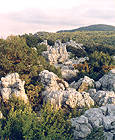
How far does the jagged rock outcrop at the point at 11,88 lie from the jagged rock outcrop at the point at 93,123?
26.8 feet

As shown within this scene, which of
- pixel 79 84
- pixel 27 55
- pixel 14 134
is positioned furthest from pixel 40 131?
pixel 27 55

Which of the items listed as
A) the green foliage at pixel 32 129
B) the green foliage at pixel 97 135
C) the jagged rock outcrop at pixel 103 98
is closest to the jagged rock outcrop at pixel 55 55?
the jagged rock outcrop at pixel 103 98

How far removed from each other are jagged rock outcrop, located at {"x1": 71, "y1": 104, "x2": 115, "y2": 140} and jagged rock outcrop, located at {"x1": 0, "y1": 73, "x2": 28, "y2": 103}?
8.18m

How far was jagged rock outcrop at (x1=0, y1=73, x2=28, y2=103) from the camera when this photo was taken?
21656mm

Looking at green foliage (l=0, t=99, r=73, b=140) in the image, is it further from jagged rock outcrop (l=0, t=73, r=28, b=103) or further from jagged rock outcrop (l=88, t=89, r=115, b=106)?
jagged rock outcrop (l=88, t=89, r=115, b=106)

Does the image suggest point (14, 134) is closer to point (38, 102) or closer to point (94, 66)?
point (38, 102)

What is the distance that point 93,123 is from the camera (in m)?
16.8

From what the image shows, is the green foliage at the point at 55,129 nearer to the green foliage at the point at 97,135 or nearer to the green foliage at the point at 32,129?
the green foliage at the point at 32,129

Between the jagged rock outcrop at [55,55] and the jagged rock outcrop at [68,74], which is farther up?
the jagged rock outcrop at [55,55]

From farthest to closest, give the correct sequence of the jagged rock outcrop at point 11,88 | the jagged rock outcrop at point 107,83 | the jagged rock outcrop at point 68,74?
the jagged rock outcrop at point 68,74 → the jagged rock outcrop at point 107,83 → the jagged rock outcrop at point 11,88

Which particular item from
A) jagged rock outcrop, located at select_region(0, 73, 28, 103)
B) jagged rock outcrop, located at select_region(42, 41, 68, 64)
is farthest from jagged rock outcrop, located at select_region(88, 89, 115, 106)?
jagged rock outcrop, located at select_region(42, 41, 68, 64)

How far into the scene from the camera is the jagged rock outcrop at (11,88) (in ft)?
71.1

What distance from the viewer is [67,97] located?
72.3 ft

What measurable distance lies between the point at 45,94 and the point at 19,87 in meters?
3.92
